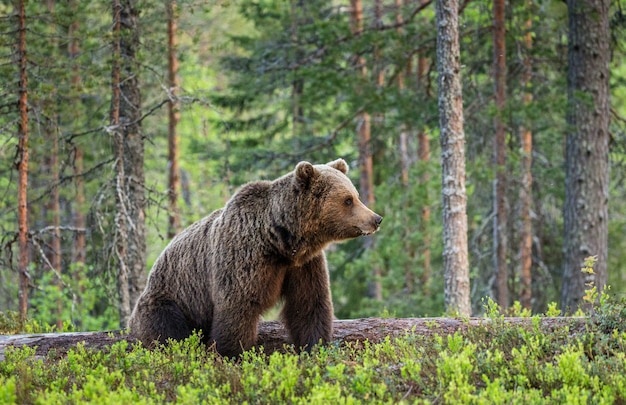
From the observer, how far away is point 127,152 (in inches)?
539

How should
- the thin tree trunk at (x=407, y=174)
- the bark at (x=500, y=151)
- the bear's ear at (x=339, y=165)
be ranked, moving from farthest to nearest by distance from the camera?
the thin tree trunk at (x=407, y=174) → the bark at (x=500, y=151) → the bear's ear at (x=339, y=165)

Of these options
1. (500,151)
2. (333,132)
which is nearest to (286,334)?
(500,151)

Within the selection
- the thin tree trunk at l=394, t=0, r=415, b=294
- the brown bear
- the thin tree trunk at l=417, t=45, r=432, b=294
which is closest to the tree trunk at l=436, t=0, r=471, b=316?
the brown bear

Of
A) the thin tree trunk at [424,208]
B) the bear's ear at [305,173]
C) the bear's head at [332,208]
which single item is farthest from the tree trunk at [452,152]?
the thin tree trunk at [424,208]

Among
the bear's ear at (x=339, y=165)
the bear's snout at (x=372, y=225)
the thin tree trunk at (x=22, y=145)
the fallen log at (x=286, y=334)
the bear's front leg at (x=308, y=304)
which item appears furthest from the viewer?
the thin tree trunk at (x=22, y=145)

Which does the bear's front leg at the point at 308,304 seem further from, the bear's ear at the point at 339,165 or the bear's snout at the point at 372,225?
the bear's ear at the point at 339,165

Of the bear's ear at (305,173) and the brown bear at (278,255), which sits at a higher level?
the bear's ear at (305,173)

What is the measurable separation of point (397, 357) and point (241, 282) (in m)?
1.71

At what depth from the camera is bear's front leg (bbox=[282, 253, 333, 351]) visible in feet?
24.4

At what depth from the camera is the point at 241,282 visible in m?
7.20

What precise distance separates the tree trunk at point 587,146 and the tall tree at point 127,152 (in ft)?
26.1

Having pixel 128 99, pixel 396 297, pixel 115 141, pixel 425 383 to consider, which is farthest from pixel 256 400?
pixel 396 297

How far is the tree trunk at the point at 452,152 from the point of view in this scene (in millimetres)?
10531

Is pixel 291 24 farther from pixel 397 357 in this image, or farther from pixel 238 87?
pixel 397 357
